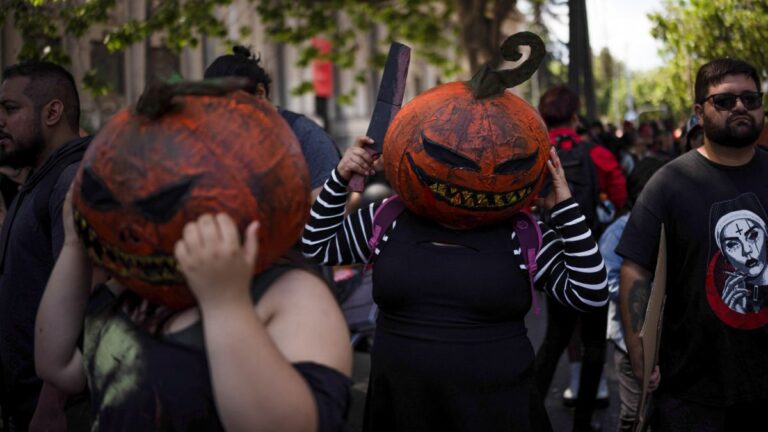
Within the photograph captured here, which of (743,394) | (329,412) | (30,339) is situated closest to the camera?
(329,412)

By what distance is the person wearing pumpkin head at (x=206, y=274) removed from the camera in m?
1.65

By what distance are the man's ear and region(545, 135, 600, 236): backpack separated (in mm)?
3174

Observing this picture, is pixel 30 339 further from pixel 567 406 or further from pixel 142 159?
pixel 567 406

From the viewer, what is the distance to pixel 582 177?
225 inches

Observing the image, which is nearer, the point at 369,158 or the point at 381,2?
the point at 369,158

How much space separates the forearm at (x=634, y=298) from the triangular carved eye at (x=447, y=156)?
1.23 metres

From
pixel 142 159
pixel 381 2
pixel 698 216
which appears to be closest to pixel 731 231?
pixel 698 216

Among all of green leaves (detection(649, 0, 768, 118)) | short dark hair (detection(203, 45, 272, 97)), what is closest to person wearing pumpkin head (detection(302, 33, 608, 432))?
short dark hair (detection(203, 45, 272, 97))

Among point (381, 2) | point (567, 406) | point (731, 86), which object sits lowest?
point (567, 406)

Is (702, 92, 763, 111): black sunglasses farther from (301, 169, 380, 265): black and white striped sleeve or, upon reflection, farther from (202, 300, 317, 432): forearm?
(202, 300, 317, 432): forearm

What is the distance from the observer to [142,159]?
1.71 meters

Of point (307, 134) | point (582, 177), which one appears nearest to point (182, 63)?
point (582, 177)

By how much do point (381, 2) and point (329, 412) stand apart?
1564 cm

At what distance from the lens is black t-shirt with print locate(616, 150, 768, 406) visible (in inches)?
141
